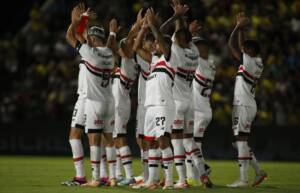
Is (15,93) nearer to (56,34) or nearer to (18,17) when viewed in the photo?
(56,34)

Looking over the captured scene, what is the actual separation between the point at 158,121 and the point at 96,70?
1.58 meters

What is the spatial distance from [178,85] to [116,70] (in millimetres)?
1997

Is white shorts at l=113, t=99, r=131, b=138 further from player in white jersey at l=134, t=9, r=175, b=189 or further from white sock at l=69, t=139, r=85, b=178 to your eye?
player in white jersey at l=134, t=9, r=175, b=189

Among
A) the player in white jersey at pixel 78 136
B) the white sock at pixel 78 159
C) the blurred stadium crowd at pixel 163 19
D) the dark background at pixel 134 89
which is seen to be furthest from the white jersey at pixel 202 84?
the blurred stadium crowd at pixel 163 19

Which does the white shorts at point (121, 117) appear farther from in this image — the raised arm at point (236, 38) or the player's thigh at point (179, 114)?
the raised arm at point (236, 38)

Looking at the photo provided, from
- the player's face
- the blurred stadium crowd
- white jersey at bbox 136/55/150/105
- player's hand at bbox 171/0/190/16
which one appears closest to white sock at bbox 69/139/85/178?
white jersey at bbox 136/55/150/105

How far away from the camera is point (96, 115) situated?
47.8 feet

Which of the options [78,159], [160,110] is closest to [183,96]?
[160,110]

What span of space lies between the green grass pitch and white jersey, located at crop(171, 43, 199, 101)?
5.73ft

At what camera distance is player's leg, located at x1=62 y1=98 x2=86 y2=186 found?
1465 centimetres

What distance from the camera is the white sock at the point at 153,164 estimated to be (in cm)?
1407

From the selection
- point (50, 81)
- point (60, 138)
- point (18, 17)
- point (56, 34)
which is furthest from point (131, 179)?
point (18, 17)

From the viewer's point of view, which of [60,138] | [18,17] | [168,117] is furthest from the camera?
[18,17]

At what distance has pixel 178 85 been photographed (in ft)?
48.4
